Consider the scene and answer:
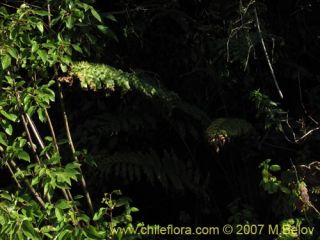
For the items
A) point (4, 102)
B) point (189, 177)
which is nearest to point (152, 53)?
point (189, 177)

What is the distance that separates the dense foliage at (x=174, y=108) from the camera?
3199 millimetres

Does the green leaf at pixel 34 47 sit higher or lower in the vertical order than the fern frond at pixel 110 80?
higher

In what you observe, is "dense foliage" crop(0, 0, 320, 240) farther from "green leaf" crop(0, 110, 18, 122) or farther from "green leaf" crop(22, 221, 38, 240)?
"green leaf" crop(22, 221, 38, 240)

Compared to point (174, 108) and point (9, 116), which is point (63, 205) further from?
point (174, 108)

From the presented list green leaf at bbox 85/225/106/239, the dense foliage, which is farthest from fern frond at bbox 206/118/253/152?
green leaf at bbox 85/225/106/239

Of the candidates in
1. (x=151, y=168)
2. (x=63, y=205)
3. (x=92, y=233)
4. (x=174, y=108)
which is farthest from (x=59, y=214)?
(x=174, y=108)

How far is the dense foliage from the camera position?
320 centimetres

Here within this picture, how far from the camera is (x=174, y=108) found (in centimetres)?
387

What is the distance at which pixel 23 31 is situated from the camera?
296cm

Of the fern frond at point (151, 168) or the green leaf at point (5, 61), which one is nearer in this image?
the green leaf at point (5, 61)

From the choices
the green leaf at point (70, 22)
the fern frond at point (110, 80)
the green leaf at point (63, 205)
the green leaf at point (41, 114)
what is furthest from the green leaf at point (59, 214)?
the green leaf at point (70, 22)

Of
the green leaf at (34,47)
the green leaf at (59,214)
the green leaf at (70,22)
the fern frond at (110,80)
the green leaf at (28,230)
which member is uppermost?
the green leaf at (70,22)

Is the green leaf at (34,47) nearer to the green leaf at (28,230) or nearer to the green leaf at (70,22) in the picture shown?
the green leaf at (70,22)

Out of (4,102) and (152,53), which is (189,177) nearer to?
(152,53)
